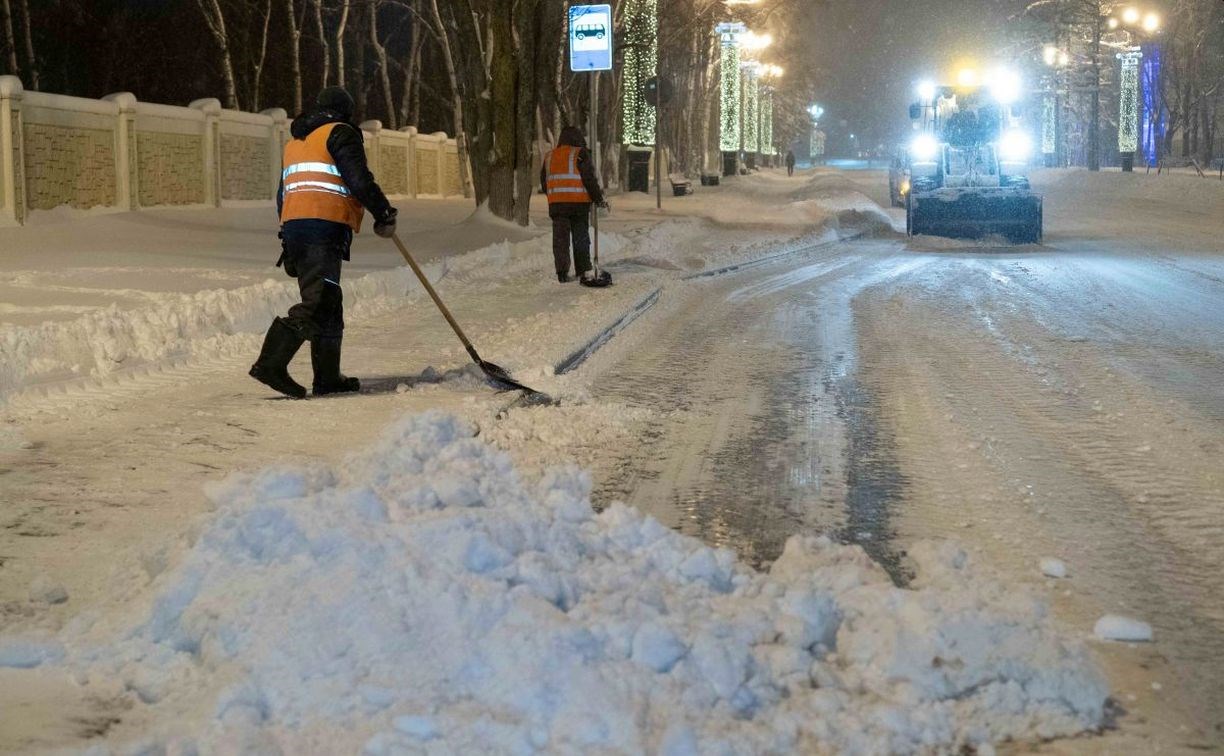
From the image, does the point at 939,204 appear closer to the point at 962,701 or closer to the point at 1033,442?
the point at 1033,442

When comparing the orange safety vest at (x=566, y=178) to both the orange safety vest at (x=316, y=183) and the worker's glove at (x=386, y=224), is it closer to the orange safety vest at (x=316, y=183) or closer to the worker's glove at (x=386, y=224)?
the worker's glove at (x=386, y=224)

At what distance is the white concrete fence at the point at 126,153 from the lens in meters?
18.2

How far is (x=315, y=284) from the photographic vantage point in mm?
8359

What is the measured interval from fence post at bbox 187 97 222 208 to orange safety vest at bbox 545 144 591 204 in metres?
10.9

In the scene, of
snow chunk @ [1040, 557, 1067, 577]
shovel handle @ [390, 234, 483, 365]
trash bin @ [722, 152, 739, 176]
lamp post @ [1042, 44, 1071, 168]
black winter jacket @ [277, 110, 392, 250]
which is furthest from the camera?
lamp post @ [1042, 44, 1071, 168]

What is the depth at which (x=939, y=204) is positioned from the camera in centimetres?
2412

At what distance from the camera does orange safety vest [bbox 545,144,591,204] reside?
599 inches

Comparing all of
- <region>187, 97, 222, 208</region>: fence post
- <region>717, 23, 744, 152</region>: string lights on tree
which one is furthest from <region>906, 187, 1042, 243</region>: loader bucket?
<region>717, 23, 744, 152</region>: string lights on tree

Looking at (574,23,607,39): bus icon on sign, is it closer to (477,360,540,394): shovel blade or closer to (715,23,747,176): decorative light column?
(477,360,540,394): shovel blade

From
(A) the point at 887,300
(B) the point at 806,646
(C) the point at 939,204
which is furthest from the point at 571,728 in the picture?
(C) the point at 939,204

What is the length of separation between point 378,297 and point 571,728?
34.5ft

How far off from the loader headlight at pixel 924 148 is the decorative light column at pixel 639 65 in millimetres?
10784

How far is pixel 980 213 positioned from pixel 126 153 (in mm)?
13540

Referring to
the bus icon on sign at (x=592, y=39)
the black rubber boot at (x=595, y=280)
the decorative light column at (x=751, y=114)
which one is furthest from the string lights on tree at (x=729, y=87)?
the black rubber boot at (x=595, y=280)
